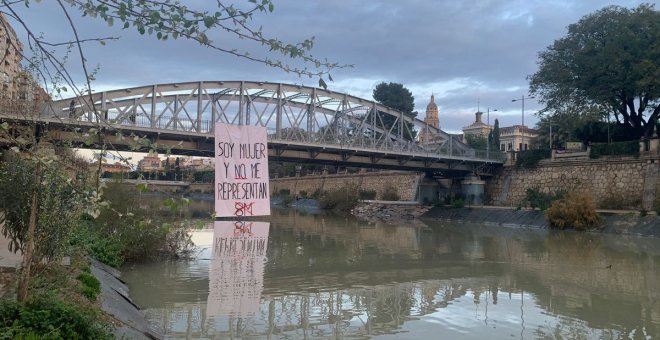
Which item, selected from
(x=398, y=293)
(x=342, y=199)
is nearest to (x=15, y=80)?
(x=398, y=293)

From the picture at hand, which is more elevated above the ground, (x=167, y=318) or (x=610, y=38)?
(x=610, y=38)

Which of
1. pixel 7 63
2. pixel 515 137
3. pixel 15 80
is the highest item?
pixel 515 137

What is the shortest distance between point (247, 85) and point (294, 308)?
124 feet

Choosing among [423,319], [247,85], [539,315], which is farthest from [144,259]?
[247,85]

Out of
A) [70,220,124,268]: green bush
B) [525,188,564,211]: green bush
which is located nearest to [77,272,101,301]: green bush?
[70,220,124,268]: green bush

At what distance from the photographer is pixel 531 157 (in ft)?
181

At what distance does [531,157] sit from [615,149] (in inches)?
343

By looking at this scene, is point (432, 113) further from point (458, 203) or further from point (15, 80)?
point (15, 80)

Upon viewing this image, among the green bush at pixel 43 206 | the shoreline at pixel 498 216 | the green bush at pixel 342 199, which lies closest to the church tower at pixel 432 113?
the green bush at pixel 342 199

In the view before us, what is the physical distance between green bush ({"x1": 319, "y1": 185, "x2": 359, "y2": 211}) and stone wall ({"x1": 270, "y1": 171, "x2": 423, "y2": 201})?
6.08 meters

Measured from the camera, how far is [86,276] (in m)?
10.2

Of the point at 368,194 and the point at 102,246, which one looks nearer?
the point at 102,246

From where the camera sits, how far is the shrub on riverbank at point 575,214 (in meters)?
39.4

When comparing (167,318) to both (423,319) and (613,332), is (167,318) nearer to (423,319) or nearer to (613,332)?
(423,319)
